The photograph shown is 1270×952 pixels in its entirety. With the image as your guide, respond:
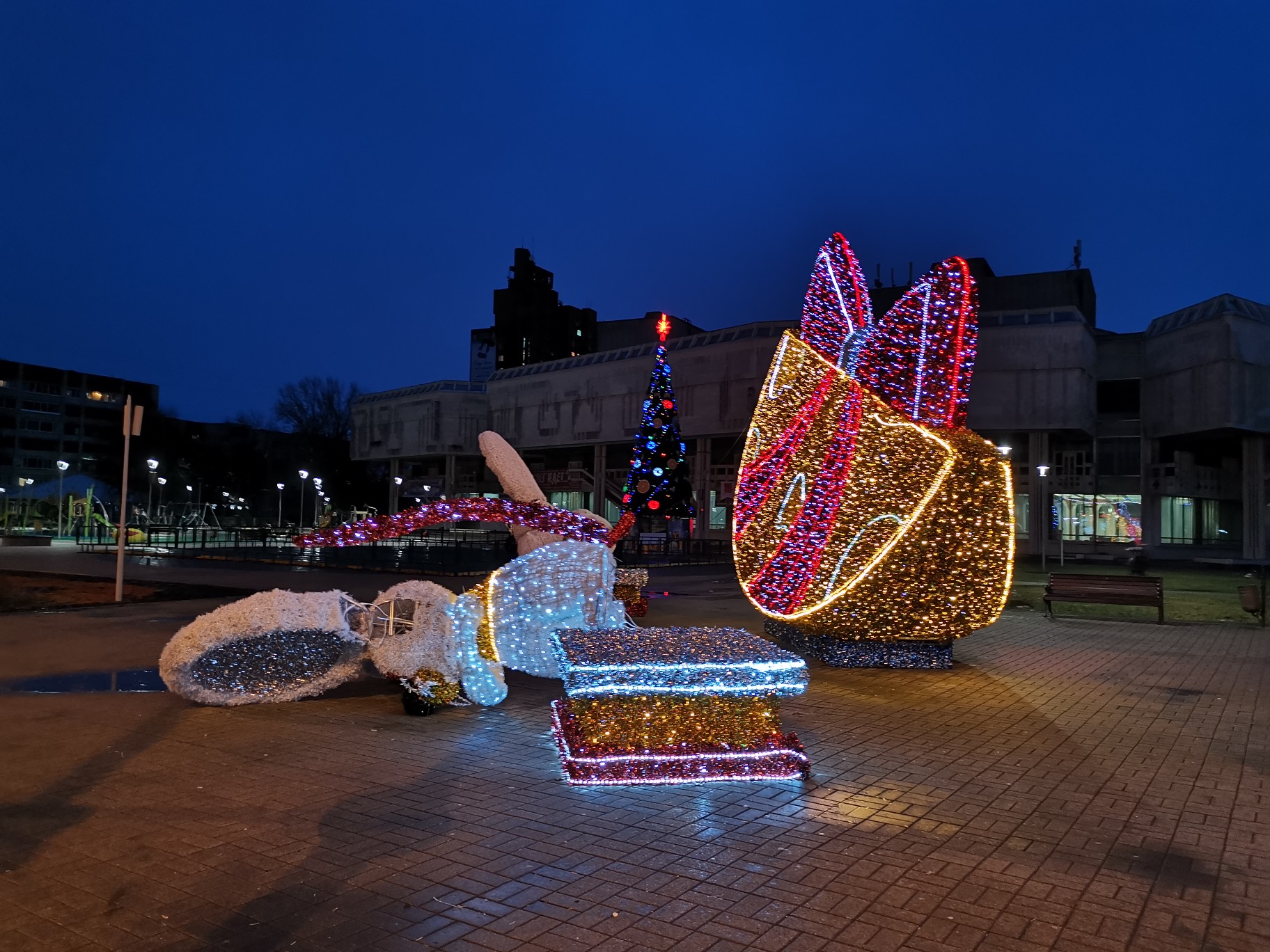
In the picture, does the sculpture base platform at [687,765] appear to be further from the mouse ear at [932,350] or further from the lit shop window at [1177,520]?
the lit shop window at [1177,520]

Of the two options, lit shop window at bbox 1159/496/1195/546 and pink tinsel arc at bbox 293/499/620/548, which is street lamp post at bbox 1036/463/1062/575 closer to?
lit shop window at bbox 1159/496/1195/546

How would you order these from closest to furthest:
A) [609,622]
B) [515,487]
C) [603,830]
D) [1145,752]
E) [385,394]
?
1. [603,830]
2. [1145,752]
3. [609,622]
4. [515,487]
5. [385,394]

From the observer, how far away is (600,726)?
5.67m

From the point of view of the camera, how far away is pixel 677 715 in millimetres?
5742

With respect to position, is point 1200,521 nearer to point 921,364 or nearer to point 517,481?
point 921,364

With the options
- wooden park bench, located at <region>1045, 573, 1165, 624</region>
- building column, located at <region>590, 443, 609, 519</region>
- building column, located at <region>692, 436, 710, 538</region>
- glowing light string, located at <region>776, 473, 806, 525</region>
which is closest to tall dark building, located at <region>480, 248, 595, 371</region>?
building column, located at <region>590, 443, 609, 519</region>

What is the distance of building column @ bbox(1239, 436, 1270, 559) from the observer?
37.4m

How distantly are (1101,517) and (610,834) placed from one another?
148ft

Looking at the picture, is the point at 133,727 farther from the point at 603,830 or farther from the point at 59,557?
the point at 59,557

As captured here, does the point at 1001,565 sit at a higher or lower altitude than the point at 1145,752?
higher

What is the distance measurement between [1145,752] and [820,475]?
3.85 m

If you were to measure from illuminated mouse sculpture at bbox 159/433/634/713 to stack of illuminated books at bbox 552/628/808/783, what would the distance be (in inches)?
69.8

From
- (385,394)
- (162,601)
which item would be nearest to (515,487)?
(162,601)

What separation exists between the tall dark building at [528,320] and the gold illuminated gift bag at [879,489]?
277 ft
